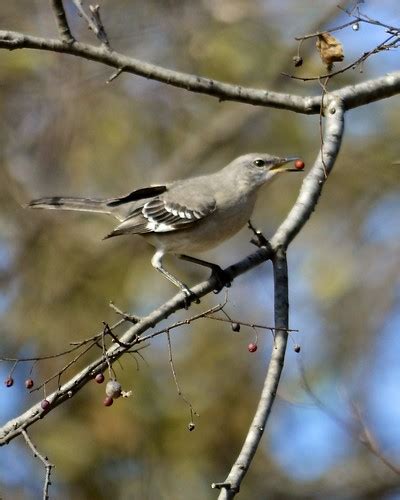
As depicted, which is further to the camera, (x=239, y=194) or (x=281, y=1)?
(x=281, y=1)

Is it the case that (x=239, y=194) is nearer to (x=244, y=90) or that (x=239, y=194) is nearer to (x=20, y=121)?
(x=244, y=90)

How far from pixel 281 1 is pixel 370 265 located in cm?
320

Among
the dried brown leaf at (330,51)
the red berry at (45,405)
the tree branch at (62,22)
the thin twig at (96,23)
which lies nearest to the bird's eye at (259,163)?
the dried brown leaf at (330,51)

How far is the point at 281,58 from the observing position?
9688 millimetres

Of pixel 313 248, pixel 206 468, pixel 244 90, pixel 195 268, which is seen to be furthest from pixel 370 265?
pixel 244 90

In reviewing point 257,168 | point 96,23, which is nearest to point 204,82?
point 96,23

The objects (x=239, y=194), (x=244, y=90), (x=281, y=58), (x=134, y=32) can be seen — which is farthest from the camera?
(x=281, y=58)

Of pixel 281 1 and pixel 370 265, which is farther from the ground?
pixel 281 1

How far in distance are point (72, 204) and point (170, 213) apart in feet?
2.54

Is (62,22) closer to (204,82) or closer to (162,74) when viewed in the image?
(162,74)

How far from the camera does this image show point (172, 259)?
977 centimetres

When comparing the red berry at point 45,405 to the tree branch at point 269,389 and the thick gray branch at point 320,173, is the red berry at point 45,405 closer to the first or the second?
the tree branch at point 269,389

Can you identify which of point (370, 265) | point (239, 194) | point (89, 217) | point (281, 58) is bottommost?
point (239, 194)

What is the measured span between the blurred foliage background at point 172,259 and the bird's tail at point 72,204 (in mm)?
2487
